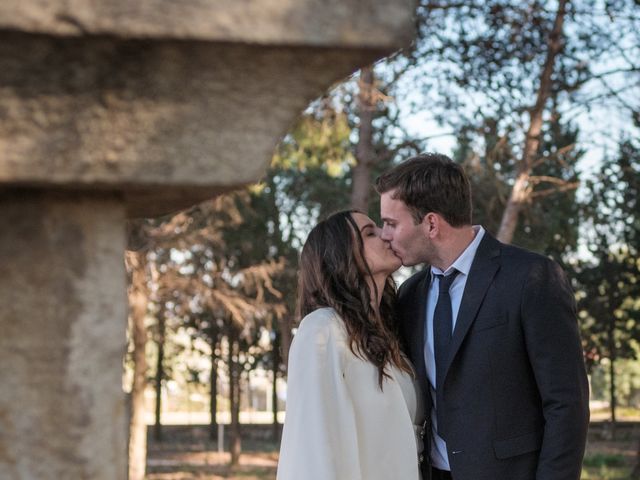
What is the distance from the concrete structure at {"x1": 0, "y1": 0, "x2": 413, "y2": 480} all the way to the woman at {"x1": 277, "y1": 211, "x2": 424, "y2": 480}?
7.20 feet

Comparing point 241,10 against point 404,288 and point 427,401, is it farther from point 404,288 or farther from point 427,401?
point 404,288

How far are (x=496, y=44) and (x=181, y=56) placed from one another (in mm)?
10426

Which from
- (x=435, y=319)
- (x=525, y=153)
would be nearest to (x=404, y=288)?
(x=435, y=319)

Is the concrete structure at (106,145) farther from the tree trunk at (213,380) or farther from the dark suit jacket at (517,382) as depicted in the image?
the tree trunk at (213,380)

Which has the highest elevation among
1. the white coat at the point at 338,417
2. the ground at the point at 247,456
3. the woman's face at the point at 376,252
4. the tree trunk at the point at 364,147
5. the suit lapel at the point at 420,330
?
the tree trunk at the point at 364,147

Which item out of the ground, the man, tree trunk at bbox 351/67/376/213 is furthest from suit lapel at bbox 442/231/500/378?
the ground

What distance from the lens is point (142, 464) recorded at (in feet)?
52.9

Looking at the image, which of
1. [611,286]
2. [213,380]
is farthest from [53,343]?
[213,380]

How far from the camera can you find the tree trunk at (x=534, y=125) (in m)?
11.0

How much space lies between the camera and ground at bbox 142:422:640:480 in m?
22.6

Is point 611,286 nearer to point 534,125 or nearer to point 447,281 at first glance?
point 534,125

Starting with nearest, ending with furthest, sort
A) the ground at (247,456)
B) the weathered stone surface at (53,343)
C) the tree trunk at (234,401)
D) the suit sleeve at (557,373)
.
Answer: the weathered stone surface at (53,343) → the suit sleeve at (557,373) → the ground at (247,456) → the tree trunk at (234,401)

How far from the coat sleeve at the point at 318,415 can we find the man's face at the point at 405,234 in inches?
17.2

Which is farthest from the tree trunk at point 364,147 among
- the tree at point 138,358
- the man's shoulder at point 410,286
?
the man's shoulder at point 410,286
